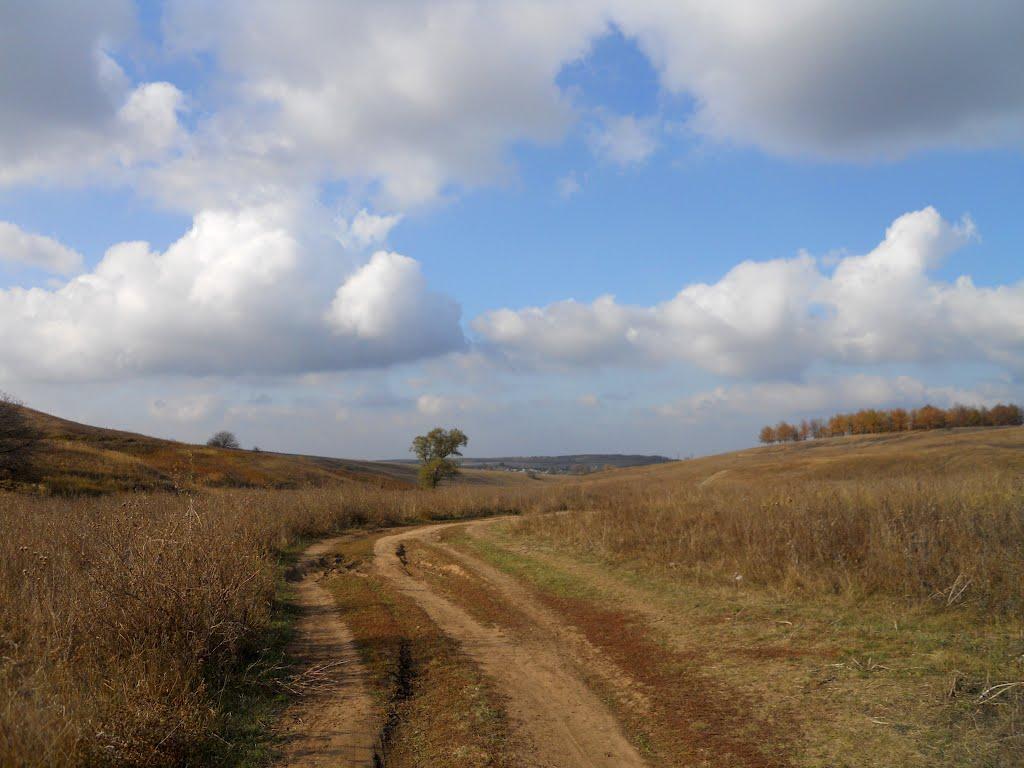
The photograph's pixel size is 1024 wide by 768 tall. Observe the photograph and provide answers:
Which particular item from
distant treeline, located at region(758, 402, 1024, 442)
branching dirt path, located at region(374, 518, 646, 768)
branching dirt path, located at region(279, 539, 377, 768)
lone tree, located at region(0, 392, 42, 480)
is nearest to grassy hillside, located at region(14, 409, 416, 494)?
lone tree, located at region(0, 392, 42, 480)

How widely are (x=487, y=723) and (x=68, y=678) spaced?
3.37 metres

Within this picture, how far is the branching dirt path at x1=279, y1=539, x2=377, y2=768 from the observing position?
525 cm

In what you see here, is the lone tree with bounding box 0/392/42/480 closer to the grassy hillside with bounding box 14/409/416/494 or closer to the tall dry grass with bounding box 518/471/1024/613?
the grassy hillside with bounding box 14/409/416/494

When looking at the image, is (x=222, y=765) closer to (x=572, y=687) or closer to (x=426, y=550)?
(x=572, y=687)

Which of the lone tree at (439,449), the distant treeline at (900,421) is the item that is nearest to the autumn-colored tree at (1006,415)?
the distant treeline at (900,421)

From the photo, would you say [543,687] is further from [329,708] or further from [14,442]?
[14,442]

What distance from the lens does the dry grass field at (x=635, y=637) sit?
5121 mm

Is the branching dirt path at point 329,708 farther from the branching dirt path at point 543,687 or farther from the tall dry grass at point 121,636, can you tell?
the branching dirt path at point 543,687

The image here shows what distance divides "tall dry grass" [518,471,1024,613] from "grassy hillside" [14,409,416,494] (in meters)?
21.4

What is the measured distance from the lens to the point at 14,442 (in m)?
33.5

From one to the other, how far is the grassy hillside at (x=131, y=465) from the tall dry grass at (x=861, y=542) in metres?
21.4

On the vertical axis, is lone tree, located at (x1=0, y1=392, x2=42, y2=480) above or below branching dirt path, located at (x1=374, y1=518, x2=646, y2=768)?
above

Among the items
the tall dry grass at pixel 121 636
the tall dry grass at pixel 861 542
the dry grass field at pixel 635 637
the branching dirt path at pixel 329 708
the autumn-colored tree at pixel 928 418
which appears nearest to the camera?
the tall dry grass at pixel 121 636

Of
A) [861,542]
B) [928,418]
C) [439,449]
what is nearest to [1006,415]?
[928,418]
